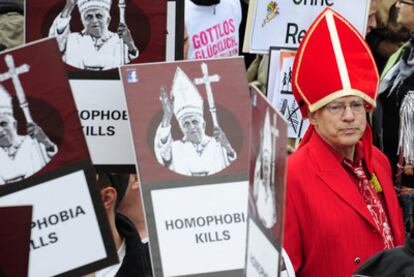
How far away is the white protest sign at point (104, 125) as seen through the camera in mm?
5207

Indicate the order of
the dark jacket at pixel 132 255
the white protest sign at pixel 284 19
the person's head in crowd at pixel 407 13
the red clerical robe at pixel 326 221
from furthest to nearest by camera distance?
the person's head in crowd at pixel 407 13, the white protest sign at pixel 284 19, the red clerical robe at pixel 326 221, the dark jacket at pixel 132 255

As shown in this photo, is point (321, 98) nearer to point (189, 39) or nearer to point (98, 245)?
point (98, 245)

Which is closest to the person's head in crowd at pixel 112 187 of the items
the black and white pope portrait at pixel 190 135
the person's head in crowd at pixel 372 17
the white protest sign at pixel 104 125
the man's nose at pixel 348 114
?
the white protest sign at pixel 104 125

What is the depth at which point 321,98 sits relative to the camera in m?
5.78

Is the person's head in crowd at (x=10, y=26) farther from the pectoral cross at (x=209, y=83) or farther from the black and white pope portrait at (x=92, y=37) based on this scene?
the pectoral cross at (x=209, y=83)

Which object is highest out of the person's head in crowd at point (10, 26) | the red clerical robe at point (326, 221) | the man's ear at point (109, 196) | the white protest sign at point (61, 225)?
Result: the white protest sign at point (61, 225)

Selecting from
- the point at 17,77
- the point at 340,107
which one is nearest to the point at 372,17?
the point at 340,107

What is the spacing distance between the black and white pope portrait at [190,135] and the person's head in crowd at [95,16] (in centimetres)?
60

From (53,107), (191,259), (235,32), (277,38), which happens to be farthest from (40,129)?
(235,32)

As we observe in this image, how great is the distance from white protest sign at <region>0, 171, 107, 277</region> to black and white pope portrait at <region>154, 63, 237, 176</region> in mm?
462

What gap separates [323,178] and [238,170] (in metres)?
0.96

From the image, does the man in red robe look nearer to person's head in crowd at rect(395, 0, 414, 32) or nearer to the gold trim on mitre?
the gold trim on mitre

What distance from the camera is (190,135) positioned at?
4785mm

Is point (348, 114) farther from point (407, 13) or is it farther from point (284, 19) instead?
point (407, 13)
